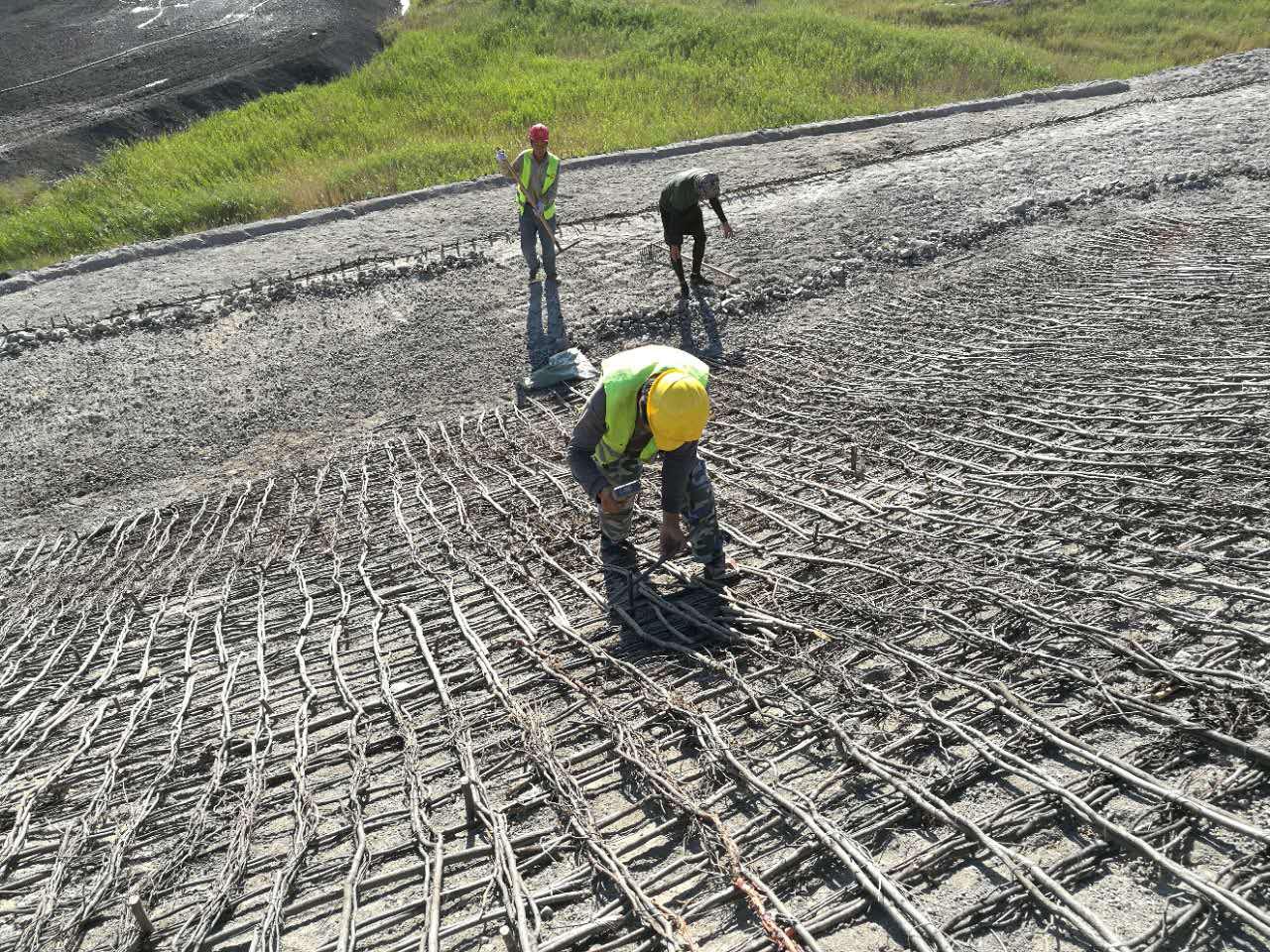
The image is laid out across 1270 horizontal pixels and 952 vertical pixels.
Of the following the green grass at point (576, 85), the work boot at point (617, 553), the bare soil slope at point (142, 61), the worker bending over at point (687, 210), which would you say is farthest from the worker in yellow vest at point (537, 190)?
the bare soil slope at point (142, 61)

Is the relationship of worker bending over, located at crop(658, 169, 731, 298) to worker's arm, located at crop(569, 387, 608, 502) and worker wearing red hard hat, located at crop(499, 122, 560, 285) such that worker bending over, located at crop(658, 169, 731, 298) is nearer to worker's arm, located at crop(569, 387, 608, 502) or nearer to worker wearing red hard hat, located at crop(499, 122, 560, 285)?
worker wearing red hard hat, located at crop(499, 122, 560, 285)

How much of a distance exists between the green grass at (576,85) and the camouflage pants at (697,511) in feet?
27.5

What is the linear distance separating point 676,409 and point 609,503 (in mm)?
690

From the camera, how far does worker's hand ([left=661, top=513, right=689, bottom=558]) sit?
3.51 m

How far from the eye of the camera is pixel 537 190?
7.11m

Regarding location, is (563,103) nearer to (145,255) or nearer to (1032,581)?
(145,255)

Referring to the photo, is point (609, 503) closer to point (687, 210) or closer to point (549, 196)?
point (687, 210)

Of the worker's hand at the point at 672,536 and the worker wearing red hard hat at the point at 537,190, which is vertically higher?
the worker wearing red hard hat at the point at 537,190

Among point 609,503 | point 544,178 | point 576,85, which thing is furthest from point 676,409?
point 576,85

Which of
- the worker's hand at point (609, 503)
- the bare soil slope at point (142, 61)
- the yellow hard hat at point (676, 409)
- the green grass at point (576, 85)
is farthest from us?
the bare soil slope at point (142, 61)

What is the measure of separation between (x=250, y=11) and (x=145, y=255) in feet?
49.3

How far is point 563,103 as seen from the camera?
14.0 m

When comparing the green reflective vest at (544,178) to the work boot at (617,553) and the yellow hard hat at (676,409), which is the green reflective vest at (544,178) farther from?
the yellow hard hat at (676,409)

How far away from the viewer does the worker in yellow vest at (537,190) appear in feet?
22.8
